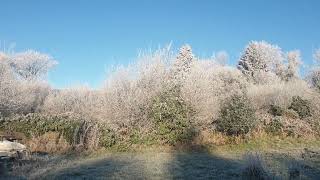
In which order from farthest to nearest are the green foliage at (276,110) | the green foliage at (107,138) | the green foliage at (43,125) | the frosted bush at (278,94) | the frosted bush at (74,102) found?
the frosted bush at (74,102)
the frosted bush at (278,94)
the green foliage at (276,110)
the green foliage at (43,125)
the green foliage at (107,138)

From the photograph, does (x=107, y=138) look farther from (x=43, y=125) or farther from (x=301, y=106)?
(x=301, y=106)

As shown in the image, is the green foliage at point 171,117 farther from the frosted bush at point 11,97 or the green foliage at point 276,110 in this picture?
the frosted bush at point 11,97

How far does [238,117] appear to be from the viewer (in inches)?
842

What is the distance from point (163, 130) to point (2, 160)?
8.03 metres

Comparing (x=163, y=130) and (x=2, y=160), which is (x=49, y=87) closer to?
(x=163, y=130)

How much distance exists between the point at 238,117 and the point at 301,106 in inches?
200

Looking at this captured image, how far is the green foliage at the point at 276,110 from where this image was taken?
81.9ft

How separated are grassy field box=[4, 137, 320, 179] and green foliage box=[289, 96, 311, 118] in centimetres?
372

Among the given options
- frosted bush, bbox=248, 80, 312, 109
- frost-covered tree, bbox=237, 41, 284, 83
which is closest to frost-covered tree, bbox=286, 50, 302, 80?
frost-covered tree, bbox=237, 41, 284, 83

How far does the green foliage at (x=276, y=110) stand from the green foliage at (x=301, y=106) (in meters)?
0.72

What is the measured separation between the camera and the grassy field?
494 inches

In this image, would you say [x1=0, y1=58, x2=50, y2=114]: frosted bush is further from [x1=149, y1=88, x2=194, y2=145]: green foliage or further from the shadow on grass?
the shadow on grass

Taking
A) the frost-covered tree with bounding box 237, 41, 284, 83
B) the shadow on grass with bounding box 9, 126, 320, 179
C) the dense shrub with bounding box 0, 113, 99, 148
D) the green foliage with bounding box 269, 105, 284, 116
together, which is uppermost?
the frost-covered tree with bounding box 237, 41, 284, 83

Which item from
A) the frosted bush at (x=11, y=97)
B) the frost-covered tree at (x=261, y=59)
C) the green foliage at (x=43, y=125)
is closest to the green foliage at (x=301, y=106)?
the green foliage at (x=43, y=125)
